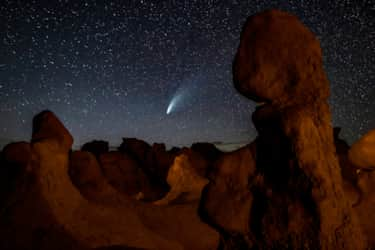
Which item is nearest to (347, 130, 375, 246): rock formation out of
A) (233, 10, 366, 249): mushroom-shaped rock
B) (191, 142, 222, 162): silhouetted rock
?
(233, 10, 366, 249): mushroom-shaped rock

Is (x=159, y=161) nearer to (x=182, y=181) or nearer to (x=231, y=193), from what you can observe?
(x=182, y=181)

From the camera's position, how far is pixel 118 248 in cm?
593

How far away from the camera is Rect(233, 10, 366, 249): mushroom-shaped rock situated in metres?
3.00

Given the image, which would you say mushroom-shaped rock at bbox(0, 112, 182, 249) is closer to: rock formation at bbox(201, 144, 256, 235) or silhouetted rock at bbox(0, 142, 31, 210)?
silhouetted rock at bbox(0, 142, 31, 210)

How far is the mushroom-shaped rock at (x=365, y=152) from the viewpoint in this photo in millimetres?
6992

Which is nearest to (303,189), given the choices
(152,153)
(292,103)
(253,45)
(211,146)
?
(292,103)

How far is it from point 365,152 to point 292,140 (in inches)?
190

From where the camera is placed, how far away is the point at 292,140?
10.2ft

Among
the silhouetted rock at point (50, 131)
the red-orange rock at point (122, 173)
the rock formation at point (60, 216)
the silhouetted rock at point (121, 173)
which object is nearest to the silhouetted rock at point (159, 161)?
the red-orange rock at point (122, 173)

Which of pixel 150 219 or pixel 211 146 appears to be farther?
pixel 211 146

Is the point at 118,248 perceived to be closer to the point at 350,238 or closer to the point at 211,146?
the point at 350,238

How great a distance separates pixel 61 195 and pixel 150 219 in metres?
2.35

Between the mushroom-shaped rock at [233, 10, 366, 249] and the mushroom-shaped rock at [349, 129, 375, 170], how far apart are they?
4339 mm

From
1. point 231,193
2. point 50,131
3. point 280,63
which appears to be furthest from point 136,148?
point 280,63
